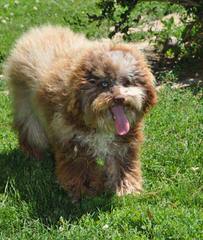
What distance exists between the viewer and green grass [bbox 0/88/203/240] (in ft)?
15.0

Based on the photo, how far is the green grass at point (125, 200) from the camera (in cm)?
457

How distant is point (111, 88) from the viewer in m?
4.80

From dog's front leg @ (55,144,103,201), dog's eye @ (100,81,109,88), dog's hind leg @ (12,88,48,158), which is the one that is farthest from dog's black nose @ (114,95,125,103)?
dog's hind leg @ (12,88,48,158)

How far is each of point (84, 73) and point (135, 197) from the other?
3.61ft

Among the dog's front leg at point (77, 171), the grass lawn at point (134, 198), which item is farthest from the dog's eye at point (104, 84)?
the grass lawn at point (134, 198)

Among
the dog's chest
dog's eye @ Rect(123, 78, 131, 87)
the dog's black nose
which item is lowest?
the dog's chest

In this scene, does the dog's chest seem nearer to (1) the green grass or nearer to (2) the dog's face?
(2) the dog's face

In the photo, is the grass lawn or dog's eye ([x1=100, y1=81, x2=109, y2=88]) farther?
dog's eye ([x1=100, y1=81, x2=109, y2=88])

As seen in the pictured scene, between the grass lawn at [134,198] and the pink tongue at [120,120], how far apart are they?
599 millimetres

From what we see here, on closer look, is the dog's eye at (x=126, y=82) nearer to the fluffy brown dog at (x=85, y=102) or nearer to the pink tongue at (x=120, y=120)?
the fluffy brown dog at (x=85, y=102)

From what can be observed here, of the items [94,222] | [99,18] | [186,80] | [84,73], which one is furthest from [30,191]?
[99,18]

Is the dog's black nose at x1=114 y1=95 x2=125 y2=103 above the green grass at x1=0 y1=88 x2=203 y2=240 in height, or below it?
above

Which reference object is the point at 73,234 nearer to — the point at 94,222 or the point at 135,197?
the point at 94,222

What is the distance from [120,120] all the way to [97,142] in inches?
14.7
